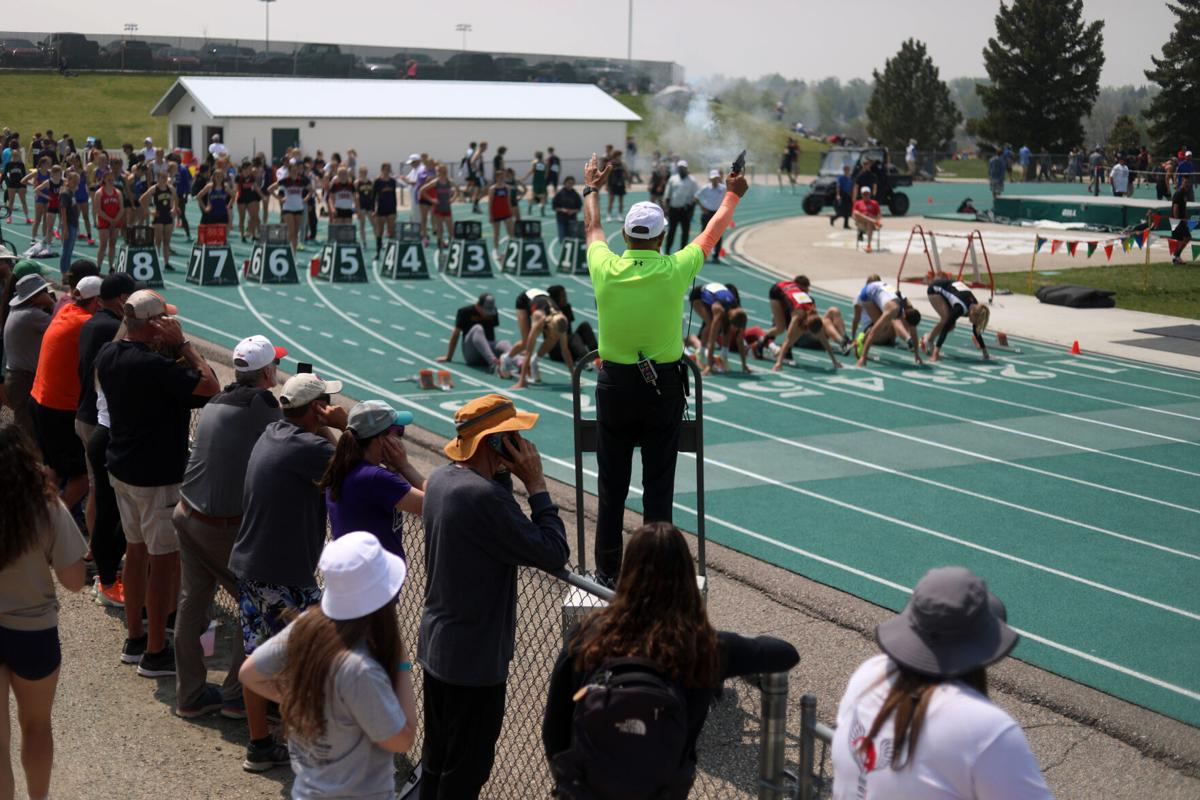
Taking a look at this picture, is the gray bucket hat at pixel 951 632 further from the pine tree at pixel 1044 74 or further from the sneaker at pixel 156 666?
the pine tree at pixel 1044 74

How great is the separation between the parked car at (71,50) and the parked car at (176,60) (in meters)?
3.71

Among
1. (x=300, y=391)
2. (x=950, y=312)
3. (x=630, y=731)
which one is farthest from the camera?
(x=950, y=312)

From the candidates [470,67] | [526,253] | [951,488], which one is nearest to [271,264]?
[526,253]

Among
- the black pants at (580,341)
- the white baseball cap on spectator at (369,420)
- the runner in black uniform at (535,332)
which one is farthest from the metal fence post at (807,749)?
the black pants at (580,341)

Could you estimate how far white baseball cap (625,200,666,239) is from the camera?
6.74 meters

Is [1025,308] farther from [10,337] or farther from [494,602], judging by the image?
[494,602]

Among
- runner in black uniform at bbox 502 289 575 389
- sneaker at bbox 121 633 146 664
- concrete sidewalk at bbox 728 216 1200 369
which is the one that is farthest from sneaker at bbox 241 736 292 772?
concrete sidewalk at bbox 728 216 1200 369

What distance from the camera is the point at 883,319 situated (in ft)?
64.2

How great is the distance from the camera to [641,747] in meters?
3.71

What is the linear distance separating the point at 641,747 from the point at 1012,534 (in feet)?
27.4

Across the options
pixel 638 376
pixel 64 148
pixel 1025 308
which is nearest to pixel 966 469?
pixel 638 376

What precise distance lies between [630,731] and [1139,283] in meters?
28.2

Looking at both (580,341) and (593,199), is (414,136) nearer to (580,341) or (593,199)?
(580,341)

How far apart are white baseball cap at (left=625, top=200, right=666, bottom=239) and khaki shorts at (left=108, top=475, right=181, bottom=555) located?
9.11 ft
